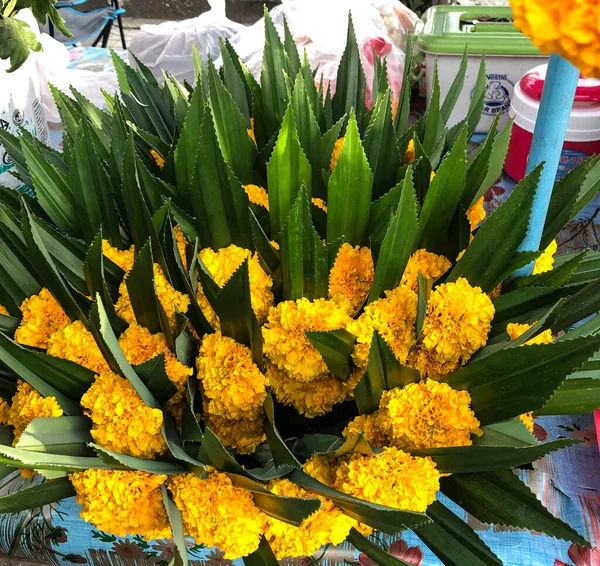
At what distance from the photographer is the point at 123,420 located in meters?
0.38

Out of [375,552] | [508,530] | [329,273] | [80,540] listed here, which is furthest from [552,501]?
[80,540]

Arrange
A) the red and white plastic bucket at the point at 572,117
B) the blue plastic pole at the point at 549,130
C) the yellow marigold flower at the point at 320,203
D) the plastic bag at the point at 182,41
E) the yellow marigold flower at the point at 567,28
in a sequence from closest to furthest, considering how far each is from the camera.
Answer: the yellow marigold flower at the point at 567,28
the blue plastic pole at the point at 549,130
the yellow marigold flower at the point at 320,203
the red and white plastic bucket at the point at 572,117
the plastic bag at the point at 182,41

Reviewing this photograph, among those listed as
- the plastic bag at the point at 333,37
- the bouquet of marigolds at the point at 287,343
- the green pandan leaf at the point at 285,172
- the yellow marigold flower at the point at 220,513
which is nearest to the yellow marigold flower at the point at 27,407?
the bouquet of marigolds at the point at 287,343

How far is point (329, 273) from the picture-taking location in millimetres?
459

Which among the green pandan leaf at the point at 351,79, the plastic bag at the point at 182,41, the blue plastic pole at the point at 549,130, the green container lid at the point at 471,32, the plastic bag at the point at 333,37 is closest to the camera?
the blue plastic pole at the point at 549,130

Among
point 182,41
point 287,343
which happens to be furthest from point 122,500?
point 182,41

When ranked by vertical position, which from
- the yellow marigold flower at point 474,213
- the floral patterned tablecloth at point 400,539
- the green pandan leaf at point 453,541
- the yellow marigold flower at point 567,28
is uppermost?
the yellow marigold flower at point 567,28

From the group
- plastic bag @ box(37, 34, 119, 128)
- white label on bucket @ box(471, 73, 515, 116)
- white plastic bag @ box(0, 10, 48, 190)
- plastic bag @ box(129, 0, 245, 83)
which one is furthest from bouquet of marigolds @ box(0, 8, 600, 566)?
plastic bag @ box(129, 0, 245, 83)

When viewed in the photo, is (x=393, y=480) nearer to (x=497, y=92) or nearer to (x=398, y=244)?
(x=398, y=244)

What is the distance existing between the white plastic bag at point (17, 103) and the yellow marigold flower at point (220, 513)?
0.50 meters

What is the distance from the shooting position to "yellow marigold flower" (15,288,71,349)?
1.51 ft

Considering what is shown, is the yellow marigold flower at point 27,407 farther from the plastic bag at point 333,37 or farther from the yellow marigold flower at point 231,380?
the plastic bag at point 333,37

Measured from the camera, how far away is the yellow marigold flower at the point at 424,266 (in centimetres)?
45

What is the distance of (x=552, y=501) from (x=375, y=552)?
19 cm
